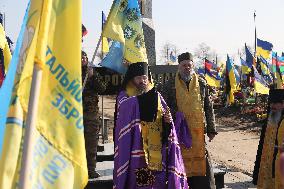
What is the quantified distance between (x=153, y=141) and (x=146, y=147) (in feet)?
0.34

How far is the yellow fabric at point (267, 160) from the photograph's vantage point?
5742 mm

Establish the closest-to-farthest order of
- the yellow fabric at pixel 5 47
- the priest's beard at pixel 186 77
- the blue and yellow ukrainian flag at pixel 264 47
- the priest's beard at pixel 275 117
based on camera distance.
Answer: the priest's beard at pixel 186 77
the priest's beard at pixel 275 117
the yellow fabric at pixel 5 47
the blue and yellow ukrainian flag at pixel 264 47

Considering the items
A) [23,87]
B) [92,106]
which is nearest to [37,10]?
[23,87]

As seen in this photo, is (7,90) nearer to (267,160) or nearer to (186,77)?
(186,77)

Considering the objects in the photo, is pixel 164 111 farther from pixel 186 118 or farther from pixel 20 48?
pixel 20 48

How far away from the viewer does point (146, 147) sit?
173 inches

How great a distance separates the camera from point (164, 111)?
4555 millimetres

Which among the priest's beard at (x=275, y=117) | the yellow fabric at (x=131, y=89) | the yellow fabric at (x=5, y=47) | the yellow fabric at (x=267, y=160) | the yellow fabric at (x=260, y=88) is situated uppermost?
the yellow fabric at (x=260, y=88)

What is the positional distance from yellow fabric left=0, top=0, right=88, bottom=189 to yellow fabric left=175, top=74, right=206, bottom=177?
3111mm

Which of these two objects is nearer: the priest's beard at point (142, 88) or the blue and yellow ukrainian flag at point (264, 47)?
the priest's beard at point (142, 88)

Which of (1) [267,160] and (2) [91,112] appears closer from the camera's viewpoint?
(1) [267,160]

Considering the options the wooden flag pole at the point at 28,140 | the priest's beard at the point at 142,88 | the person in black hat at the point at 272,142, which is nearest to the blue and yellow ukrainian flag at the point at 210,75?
the person in black hat at the point at 272,142

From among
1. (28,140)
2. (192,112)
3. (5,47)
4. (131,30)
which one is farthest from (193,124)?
(28,140)

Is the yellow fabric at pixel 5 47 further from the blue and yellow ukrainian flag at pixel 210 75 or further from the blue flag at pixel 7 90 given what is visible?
the blue and yellow ukrainian flag at pixel 210 75
